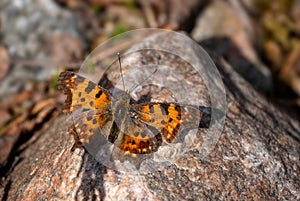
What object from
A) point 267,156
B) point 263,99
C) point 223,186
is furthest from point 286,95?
point 223,186

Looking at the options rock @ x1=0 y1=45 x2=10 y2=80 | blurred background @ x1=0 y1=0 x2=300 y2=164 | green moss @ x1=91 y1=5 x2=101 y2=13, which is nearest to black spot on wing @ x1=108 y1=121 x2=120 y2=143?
blurred background @ x1=0 y1=0 x2=300 y2=164

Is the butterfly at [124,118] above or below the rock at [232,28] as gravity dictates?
above

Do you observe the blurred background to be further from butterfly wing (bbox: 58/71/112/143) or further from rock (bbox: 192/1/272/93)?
butterfly wing (bbox: 58/71/112/143)

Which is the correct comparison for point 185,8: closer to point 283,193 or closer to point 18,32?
point 18,32

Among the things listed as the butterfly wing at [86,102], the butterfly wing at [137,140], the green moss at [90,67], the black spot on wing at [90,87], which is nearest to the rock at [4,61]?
the green moss at [90,67]

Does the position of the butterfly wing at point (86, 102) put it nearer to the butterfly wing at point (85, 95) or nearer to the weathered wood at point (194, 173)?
the butterfly wing at point (85, 95)

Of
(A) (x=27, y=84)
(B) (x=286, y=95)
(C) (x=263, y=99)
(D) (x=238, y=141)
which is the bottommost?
(A) (x=27, y=84)

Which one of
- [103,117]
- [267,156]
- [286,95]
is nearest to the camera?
[103,117]
